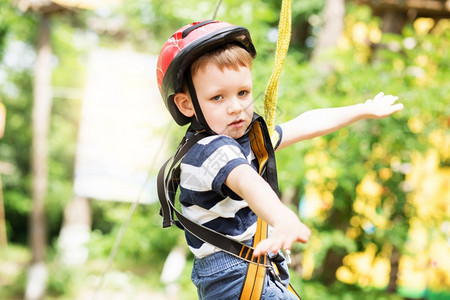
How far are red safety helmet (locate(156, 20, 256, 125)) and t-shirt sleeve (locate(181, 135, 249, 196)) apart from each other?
5.9 inches

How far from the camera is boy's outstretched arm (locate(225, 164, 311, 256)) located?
801 mm

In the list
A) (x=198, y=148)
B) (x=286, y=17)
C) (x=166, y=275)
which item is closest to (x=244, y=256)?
(x=198, y=148)

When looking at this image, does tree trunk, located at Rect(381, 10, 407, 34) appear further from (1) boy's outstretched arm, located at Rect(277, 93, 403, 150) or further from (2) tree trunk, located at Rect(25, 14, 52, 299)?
(2) tree trunk, located at Rect(25, 14, 52, 299)

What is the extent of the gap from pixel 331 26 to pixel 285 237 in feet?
15.0

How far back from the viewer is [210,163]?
1010 mm

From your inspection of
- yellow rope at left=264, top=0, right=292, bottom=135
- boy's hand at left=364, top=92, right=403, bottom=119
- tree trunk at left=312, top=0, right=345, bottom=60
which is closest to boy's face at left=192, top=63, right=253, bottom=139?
yellow rope at left=264, top=0, right=292, bottom=135

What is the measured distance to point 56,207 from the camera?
13867mm

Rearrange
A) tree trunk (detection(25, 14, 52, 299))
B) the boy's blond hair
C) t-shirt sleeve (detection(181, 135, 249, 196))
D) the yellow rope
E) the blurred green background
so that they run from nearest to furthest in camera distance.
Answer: t-shirt sleeve (detection(181, 135, 249, 196))
the boy's blond hair
the yellow rope
the blurred green background
tree trunk (detection(25, 14, 52, 299))

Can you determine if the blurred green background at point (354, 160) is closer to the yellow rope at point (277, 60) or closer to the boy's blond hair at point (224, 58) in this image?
the yellow rope at point (277, 60)

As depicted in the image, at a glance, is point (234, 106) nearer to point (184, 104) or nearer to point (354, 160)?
point (184, 104)

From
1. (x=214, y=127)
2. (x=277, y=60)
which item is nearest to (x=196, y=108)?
(x=214, y=127)

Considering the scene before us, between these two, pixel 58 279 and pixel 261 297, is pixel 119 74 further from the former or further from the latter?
pixel 261 297

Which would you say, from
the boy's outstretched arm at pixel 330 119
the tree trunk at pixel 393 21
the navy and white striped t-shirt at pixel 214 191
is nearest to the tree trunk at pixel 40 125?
the tree trunk at pixel 393 21

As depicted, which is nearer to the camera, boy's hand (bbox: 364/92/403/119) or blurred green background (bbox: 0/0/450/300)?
boy's hand (bbox: 364/92/403/119)
